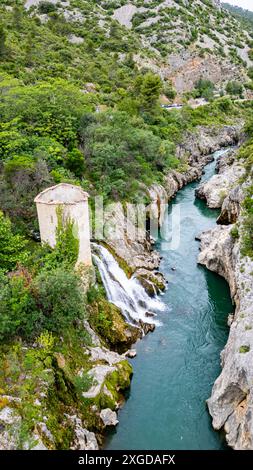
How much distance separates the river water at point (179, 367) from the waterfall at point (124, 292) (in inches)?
42.3

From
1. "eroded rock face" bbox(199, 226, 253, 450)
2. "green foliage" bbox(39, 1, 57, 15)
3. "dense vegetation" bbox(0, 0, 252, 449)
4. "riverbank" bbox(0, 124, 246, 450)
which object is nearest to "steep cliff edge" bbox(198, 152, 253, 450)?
"eroded rock face" bbox(199, 226, 253, 450)

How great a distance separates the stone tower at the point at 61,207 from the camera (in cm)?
2067

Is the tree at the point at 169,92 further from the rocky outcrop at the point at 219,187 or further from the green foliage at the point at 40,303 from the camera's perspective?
the green foliage at the point at 40,303

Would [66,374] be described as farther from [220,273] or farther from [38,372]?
[220,273]

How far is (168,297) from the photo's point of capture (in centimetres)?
2770

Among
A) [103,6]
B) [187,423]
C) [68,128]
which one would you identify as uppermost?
[103,6]

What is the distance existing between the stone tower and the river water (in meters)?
7.61

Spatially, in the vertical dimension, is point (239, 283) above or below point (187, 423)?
above

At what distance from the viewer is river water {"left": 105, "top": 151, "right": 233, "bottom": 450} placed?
1758 cm

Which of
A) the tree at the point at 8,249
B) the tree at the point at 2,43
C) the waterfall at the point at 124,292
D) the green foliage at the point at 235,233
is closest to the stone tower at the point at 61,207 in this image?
the tree at the point at 8,249

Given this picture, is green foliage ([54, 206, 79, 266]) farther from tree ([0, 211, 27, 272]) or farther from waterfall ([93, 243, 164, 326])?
waterfall ([93, 243, 164, 326])

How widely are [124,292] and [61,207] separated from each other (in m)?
7.98

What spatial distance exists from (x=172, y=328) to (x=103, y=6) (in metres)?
94.1

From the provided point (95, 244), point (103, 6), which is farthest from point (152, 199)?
point (103, 6)
